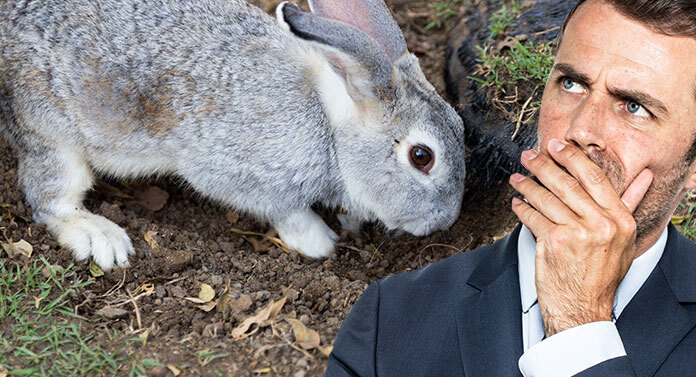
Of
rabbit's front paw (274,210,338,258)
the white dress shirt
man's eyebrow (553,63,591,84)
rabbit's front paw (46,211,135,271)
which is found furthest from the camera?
rabbit's front paw (274,210,338,258)

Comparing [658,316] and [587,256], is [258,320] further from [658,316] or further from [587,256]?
[658,316]

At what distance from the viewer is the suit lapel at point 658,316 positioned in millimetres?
2666

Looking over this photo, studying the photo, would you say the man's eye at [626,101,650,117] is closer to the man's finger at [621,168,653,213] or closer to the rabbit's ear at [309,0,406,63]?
the man's finger at [621,168,653,213]

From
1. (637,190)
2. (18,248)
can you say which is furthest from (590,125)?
(18,248)

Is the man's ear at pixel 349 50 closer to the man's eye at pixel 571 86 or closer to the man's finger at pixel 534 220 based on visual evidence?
the man's eye at pixel 571 86

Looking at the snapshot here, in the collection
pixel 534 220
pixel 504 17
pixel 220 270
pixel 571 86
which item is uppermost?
pixel 571 86

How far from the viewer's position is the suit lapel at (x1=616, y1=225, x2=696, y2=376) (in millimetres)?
2666

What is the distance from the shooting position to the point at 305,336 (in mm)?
3461

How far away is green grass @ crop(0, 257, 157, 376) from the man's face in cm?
197

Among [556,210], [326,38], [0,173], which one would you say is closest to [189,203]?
[0,173]

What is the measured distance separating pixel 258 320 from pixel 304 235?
1.24 metres

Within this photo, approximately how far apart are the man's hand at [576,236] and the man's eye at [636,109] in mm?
264

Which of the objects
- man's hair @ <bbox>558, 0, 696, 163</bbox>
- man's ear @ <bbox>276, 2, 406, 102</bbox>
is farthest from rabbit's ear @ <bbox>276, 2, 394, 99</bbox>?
man's hair @ <bbox>558, 0, 696, 163</bbox>

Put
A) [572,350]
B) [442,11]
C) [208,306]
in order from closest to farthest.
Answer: [572,350] → [208,306] → [442,11]
